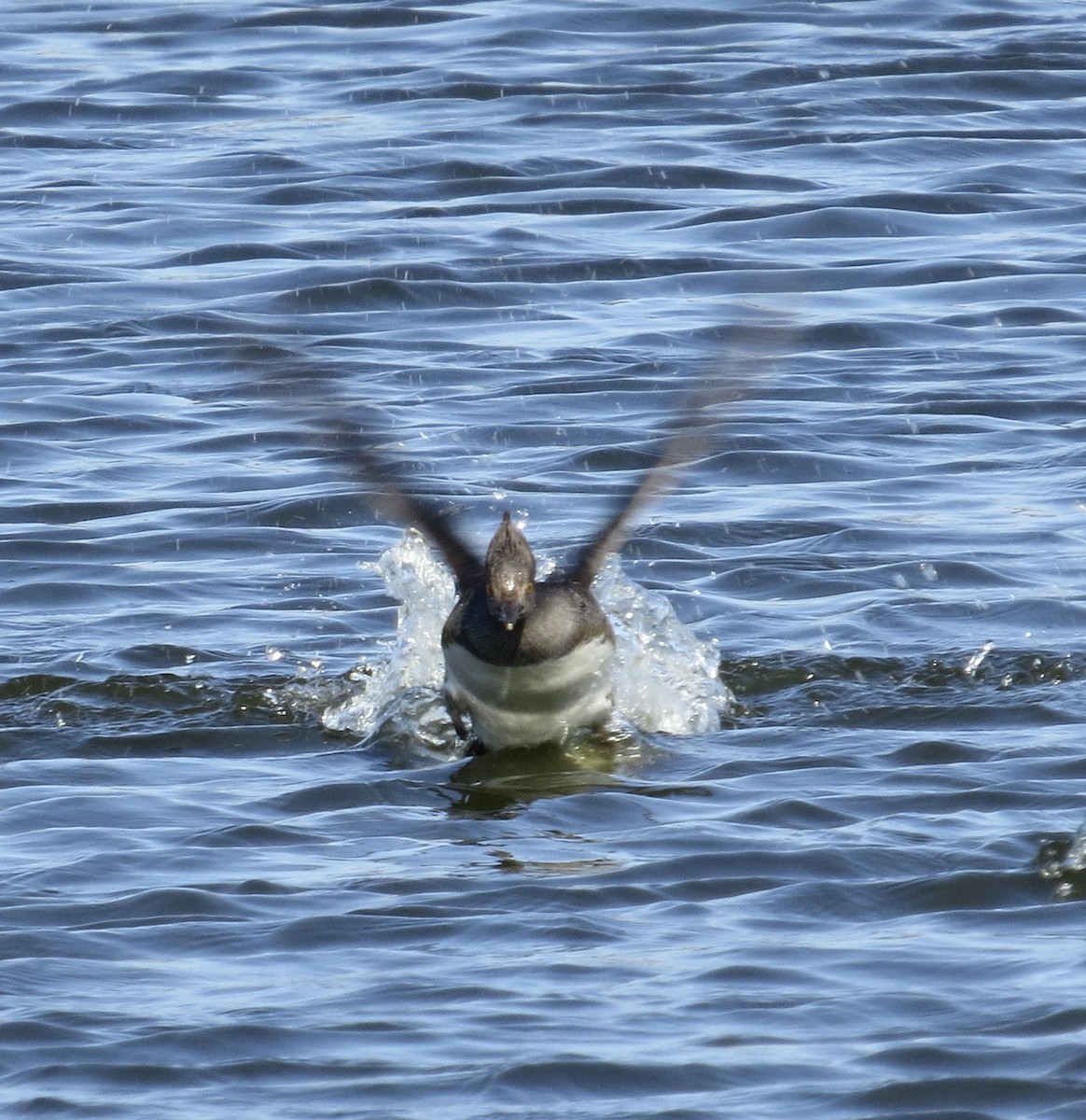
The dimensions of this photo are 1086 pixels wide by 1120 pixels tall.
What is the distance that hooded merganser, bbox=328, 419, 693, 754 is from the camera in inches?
334

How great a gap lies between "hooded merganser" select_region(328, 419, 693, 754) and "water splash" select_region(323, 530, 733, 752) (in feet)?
0.83

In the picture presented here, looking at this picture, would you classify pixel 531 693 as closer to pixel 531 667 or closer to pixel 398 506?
pixel 531 667

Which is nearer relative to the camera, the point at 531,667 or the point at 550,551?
the point at 531,667

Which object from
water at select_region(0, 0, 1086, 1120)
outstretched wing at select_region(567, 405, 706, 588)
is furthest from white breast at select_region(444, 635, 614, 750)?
outstretched wing at select_region(567, 405, 706, 588)

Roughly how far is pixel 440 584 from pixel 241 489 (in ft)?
8.96

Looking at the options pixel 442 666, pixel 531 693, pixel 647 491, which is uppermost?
pixel 647 491

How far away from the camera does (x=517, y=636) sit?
8.59m

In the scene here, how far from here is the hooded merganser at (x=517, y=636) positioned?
27.8ft

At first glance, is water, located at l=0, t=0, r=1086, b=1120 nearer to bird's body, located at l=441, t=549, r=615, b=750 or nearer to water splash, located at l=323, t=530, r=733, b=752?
water splash, located at l=323, t=530, r=733, b=752

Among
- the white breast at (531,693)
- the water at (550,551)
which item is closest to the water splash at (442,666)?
the water at (550,551)

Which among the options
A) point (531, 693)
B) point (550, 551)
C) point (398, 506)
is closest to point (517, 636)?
point (531, 693)

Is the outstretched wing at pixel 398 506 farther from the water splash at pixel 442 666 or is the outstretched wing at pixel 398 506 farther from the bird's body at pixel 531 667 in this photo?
the water splash at pixel 442 666

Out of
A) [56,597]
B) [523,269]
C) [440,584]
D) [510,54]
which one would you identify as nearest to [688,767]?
[440,584]

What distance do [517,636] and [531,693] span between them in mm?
235
